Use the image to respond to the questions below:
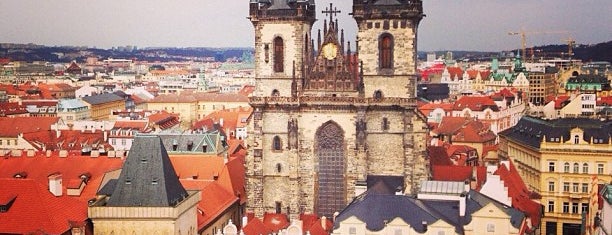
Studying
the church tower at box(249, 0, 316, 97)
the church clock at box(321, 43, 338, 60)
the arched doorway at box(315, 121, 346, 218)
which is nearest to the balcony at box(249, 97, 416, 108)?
the church tower at box(249, 0, 316, 97)

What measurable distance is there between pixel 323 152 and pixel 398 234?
Result: 23.8 m

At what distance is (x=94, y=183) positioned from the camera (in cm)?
7119

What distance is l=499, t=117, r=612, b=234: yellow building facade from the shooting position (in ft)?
290

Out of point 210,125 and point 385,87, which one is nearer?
point 385,87

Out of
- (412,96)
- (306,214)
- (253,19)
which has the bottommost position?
(306,214)

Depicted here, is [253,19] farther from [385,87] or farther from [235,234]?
[235,234]

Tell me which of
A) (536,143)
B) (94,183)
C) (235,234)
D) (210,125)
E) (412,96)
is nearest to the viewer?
(235,234)

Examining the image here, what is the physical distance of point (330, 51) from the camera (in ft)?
255

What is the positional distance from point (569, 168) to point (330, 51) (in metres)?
31.4

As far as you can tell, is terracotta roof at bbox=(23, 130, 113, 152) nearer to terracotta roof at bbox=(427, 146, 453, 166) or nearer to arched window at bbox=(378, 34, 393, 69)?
terracotta roof at bbox=(427, 146, 453, 166)

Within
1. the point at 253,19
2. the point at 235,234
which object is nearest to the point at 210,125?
the point at 253,19

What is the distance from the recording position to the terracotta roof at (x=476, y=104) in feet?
517

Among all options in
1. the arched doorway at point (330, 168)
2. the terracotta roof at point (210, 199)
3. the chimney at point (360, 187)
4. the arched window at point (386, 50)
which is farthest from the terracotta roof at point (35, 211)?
the arched window at point (386, 50)

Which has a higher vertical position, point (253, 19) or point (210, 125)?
point (253, 19)
